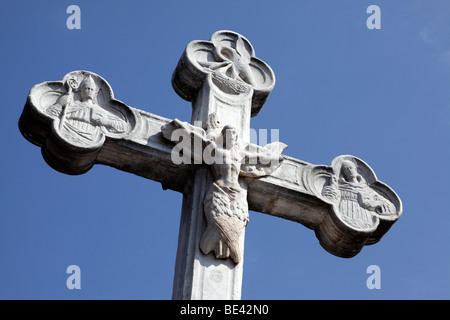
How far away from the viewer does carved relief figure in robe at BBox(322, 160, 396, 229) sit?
28.5 feet

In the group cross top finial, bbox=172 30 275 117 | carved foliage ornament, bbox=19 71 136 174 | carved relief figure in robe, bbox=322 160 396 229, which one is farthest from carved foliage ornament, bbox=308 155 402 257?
carved foliage ornament, bbox=19 71 136 174

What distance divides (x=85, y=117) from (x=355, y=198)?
2.83 metres

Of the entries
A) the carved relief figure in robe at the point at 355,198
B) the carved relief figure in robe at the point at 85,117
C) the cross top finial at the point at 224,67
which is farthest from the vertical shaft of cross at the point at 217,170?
the carved relief figure in robe at the point at 355,198

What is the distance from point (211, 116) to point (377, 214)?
194cm

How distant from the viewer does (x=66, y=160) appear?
7.95m

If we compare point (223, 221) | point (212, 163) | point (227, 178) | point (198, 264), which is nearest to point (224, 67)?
point (212, 163)

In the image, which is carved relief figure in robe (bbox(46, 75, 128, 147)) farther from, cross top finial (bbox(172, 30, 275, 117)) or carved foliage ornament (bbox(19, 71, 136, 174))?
cross top finial (bbox(172, 30, 275, 117))

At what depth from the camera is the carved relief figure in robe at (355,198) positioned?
Result: 8672 millimetres

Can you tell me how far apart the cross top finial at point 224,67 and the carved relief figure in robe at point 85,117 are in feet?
3.54

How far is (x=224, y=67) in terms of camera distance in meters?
9.22
